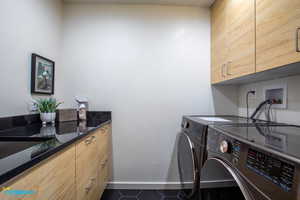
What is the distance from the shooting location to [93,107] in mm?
1874

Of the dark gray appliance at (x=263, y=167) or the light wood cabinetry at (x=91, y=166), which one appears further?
the light wood cabinetry at (x=91, y=166)

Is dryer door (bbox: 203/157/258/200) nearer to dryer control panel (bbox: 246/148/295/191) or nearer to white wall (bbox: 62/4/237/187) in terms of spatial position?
dryer control panel (bbox: 246/148/295/191)

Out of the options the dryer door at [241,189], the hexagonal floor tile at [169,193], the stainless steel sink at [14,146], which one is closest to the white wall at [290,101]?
the dryer door at [241,189]

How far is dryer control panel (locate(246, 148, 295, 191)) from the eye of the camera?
45 centimetres

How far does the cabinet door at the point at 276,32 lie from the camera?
2.64 ft

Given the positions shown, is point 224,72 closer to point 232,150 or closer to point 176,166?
point 232,150

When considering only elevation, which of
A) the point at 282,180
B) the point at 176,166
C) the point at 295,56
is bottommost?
the point at 176,166

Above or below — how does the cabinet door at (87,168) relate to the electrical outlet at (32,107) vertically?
below

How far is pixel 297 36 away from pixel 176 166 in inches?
63.5

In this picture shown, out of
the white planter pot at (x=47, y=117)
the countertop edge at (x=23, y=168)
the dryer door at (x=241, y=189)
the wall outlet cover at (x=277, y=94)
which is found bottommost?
the dryer door at (x=241, y=189)

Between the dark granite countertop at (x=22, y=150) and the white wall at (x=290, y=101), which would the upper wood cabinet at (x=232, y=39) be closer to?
the white wall at (x=290, y=101)

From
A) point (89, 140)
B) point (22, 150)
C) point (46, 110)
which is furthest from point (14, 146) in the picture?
point (46, 110)

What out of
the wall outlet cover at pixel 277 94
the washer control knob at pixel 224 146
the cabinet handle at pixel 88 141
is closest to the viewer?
the washer control knob at pixel 224 146

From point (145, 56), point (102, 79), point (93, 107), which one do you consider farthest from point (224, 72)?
point (93, 107)
